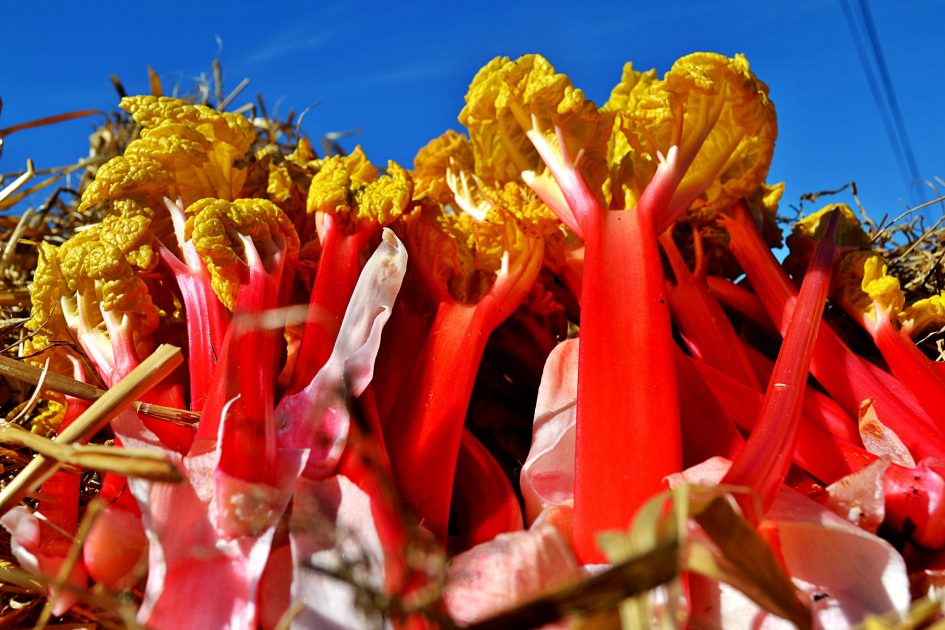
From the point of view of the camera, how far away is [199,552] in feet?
3.15

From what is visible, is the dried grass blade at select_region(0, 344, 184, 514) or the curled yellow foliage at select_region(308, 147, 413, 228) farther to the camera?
the curled yellow foliage at select_region(308, 147, 413, 228)

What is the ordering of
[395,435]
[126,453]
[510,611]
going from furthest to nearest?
[395,435], [126,453], [510,611]

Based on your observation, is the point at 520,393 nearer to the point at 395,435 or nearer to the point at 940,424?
the point at 395,435

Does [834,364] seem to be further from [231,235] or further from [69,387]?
[69,387]

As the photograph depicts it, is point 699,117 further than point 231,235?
Yes

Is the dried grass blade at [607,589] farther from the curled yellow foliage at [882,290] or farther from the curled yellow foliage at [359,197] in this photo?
the curled yellow foliage at [882,290]

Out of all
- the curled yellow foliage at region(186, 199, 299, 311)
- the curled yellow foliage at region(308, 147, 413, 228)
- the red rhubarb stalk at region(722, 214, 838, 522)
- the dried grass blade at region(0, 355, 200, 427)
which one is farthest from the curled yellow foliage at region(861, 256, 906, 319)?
the dried grass blade at region(0, 355, 200, 427)

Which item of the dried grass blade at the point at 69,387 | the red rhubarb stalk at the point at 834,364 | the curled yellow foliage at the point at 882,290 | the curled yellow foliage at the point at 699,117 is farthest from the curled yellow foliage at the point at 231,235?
the curled yellow foliage at the point at 882,290

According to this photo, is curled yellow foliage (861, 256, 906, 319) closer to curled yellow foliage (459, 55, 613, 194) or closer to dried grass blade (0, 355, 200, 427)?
curled yellow foliage (459, 55, 613, 194)

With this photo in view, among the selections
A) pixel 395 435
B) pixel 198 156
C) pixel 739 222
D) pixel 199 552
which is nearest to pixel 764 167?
pixel 739 222

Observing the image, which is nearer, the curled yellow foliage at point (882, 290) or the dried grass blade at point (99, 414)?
the dried grass blade at point (99, 414)

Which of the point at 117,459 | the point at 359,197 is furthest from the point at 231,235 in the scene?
the point at 117,459

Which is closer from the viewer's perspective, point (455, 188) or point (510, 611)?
point (510, 611)

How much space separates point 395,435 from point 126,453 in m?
0.49
